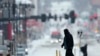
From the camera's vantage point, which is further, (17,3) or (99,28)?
(99,28)

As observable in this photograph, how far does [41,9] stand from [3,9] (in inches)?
97.6

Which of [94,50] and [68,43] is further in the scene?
[94,50]

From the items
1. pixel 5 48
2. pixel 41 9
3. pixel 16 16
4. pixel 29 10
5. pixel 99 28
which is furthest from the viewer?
pixel 99 28

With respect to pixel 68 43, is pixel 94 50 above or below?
below

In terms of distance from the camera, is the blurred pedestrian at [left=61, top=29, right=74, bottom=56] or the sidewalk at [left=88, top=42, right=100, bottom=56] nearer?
the blurred pedestrian at [left=61, top=29, right=74, bottom=56]

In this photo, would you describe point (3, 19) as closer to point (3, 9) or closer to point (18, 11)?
point (3, 9)

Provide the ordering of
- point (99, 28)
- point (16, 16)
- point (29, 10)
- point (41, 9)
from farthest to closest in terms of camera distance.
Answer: point (99, 28)
point (41, 9)
point (29, 10)
point (16, 16)

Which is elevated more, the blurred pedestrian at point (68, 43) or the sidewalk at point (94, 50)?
the blurred pedestrian at point (68, 43)

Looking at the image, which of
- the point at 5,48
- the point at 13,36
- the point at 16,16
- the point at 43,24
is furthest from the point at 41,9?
the point at 5,48

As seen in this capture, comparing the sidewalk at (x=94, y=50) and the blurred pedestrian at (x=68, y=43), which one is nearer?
the blurred pedestrian at (x=68, y=43)

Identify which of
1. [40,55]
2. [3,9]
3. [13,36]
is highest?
[3,9]

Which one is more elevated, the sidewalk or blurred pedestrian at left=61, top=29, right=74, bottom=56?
blurred pedestrian at left=61, top=29, right=74, bottom=56

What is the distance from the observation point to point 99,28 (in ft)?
46.4

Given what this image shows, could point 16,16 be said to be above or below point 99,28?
above
